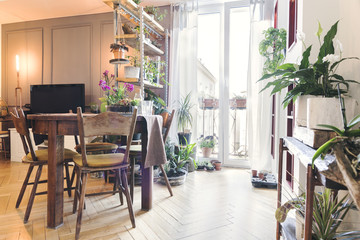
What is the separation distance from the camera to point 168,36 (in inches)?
150

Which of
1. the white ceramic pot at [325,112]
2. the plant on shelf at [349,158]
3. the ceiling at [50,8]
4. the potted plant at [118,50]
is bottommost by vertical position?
the plant on shelf at [349,158]

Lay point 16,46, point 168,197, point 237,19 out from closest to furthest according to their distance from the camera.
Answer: point 168,197 → point 237,19 → point 16,46

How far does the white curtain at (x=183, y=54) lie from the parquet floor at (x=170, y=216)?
1.39 m

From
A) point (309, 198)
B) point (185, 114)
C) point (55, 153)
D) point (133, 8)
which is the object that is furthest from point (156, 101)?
point (309, 198)

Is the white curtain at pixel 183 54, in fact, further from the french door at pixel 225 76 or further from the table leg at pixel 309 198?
the table leg at pixel 309 198

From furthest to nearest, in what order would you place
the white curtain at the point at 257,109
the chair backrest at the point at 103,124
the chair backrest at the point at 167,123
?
the white curtain at the point at 257,109, the chair backrest at the point at 167,123, the chair backrest at the point at 103,124

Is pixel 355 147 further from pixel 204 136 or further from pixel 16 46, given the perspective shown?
pixel 16 46

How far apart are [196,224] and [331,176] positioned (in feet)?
4.55

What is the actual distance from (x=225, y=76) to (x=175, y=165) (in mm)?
1756

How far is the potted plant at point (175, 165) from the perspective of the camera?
2.81 m

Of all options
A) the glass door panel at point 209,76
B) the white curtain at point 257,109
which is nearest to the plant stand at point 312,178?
the white curtain at point 257,109

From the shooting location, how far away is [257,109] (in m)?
3.33

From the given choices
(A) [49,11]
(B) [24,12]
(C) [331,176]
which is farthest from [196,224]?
(B) [24,12]

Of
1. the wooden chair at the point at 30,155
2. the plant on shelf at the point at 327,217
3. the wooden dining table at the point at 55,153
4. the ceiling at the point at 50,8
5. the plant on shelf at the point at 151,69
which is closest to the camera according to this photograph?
the plant on shelf at the point at 327,217
